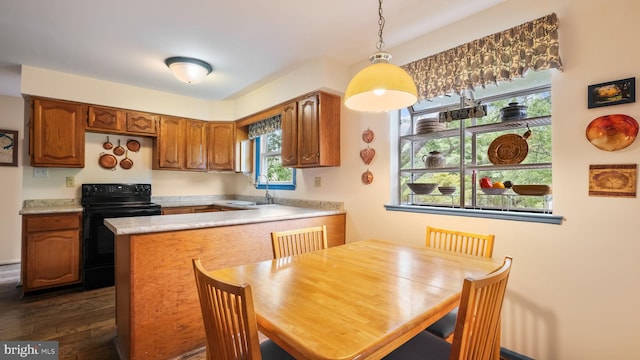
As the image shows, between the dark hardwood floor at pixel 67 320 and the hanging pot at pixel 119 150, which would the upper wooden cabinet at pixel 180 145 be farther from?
the dark hardwood floor at pixel 67 320

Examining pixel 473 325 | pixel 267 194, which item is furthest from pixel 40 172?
pixel 473 325

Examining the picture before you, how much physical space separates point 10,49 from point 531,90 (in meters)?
4.31

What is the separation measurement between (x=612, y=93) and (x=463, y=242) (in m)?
1.14

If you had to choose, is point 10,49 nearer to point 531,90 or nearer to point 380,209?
point 380,209

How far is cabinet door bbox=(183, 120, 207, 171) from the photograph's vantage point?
4137 mm

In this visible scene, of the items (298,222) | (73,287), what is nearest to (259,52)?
(298,222)

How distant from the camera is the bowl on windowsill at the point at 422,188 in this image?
2424 millimetres

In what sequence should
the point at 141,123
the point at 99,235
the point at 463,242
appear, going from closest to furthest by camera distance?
the point at 463,242 < the point at 99,235 < the point at 141,123

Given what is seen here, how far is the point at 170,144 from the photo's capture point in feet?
13.1

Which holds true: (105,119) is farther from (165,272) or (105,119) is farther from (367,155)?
(367,155)

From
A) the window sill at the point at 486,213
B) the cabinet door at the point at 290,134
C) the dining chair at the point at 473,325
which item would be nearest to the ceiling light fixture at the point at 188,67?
the cabinet door at the point at 290,134

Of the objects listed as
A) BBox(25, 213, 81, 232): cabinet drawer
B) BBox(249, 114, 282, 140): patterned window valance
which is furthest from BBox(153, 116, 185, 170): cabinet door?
BBox(25, 213, 81, 232): cabinet drawer

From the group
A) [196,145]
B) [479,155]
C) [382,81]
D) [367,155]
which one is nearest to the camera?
[382,81]

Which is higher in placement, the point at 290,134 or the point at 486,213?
the point at 290,134
